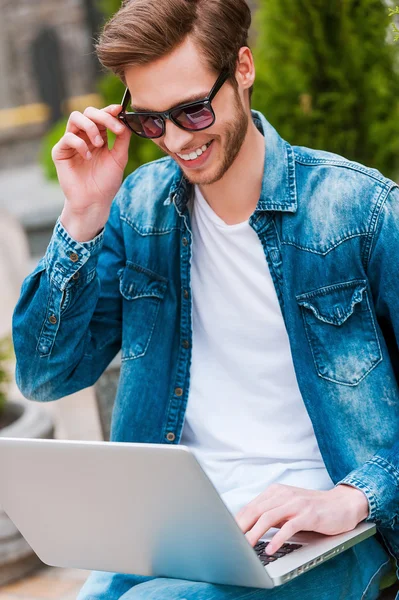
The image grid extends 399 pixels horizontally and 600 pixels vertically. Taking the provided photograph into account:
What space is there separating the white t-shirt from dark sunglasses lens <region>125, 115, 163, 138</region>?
213mm

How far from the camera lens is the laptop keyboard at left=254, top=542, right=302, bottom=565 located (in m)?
1.41

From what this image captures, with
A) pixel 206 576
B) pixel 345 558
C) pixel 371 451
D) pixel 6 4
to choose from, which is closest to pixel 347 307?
pixel 371 451

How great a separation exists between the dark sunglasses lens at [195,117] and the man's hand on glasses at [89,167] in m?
0.17

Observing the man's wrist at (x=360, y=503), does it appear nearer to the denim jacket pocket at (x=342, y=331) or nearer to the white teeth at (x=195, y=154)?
the denim jacket pocket at (x=342, y=331)

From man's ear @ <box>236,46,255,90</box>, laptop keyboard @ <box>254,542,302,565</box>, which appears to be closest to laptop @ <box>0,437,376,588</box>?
laptop keyboard @ <box>254,542,302,565</box>

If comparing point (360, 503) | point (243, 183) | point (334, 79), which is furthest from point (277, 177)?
point (334, 79)

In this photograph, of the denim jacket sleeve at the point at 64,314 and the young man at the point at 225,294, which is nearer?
the young man at the point at 225,294

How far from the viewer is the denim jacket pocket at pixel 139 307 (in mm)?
1890

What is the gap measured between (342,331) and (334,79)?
4.75 ft

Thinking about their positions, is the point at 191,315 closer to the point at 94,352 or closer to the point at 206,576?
the point at 94,352

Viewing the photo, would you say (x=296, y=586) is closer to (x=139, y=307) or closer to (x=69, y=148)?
(x=139, y=307)

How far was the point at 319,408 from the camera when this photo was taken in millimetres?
1688

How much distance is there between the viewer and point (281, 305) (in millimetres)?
1754

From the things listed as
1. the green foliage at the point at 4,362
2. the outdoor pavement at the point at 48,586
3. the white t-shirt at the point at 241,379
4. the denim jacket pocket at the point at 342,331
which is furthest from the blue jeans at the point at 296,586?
the green foliage at the point at 4,362
